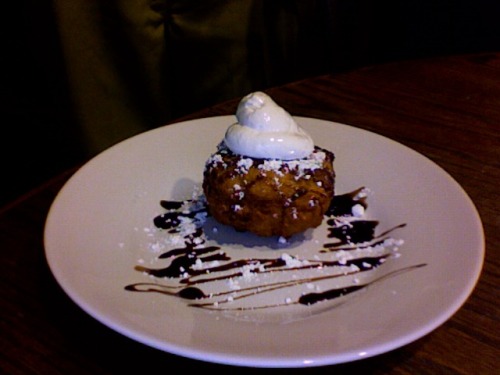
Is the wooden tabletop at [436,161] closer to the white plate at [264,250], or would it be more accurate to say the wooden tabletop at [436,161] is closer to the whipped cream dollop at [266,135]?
the white plate at [264,250]

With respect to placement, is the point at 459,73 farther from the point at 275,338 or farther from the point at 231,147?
the point at 275,338

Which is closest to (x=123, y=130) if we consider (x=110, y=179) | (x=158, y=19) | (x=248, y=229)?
(x=158, y=19)

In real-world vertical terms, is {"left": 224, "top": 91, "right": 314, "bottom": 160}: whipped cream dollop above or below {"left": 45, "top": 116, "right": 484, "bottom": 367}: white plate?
above

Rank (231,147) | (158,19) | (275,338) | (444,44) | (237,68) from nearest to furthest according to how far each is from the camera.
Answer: (275,338), (231,147), (158,19), (237,68), (444,44)

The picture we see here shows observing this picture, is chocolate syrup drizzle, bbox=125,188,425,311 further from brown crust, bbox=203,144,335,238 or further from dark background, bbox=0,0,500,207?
dark background, bbox=0,0,500,207

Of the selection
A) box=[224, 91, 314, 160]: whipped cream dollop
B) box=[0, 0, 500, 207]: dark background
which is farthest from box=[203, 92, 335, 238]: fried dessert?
box=[0, 0, 500, 207]: dark background

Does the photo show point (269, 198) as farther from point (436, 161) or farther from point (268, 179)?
point (436, 161)
